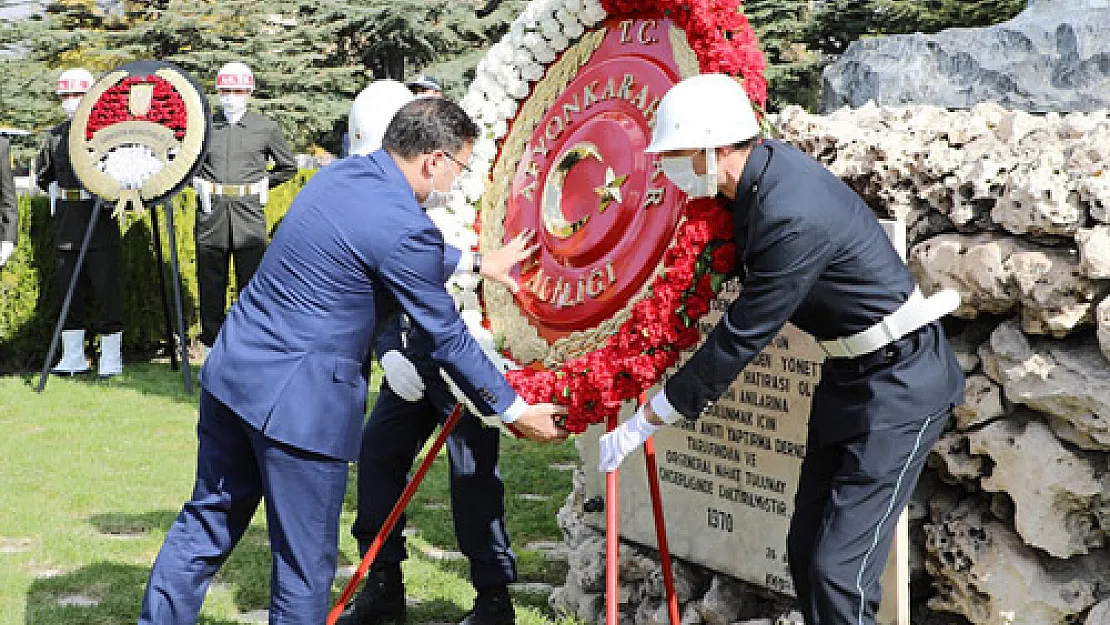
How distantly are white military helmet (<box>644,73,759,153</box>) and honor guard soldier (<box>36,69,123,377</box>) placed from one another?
323 inches

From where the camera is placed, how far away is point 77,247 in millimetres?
10500

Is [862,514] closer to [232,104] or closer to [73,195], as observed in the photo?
[232,104]

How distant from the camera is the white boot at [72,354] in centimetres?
1055

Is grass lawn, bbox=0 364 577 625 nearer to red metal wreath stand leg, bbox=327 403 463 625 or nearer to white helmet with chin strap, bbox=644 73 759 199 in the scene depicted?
red metal wreath stand leg, bbox=327 403 463 625

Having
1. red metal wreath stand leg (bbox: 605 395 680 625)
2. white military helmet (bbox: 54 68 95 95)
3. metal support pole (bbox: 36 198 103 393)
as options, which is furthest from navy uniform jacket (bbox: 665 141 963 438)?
white military helmet (bbox: 54 68 95 95)

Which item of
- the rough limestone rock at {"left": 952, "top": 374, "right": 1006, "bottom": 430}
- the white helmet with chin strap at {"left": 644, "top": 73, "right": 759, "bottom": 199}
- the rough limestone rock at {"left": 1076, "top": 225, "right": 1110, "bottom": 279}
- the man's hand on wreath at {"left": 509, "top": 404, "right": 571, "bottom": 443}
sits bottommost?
the man's hand on wreath at {"left": 509, "top": 404, "right": 571, "bottom": 443}

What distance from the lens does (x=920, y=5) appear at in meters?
18.8

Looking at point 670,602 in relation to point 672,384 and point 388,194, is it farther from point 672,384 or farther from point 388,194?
point 388,194

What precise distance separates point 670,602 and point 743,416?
2.47 feet

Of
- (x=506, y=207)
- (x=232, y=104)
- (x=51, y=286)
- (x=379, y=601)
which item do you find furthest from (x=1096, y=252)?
(x=51, y=286)

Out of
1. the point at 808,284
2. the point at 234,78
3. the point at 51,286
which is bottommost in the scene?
the point at 51,286

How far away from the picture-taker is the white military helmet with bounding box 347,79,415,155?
4508mm

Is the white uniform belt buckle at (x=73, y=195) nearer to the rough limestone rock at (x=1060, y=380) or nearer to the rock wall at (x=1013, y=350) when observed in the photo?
the rock wall at (x=1013, y=350)

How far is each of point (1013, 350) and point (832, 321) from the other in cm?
77
